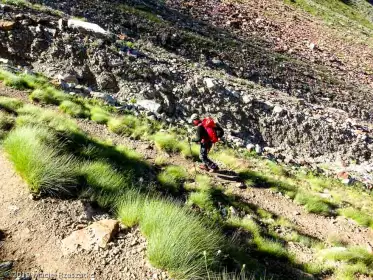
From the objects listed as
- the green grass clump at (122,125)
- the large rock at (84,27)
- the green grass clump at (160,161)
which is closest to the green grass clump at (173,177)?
the green grass clump at (160,161)

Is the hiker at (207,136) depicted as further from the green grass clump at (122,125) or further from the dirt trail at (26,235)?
the dirt trail at (26,235)

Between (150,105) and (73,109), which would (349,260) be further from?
(150,105)

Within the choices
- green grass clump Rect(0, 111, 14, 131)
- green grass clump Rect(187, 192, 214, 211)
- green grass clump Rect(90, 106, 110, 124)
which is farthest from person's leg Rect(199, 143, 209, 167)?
green grass clump Rect(0, 111, 14, 131)

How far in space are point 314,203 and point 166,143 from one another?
4.89 metres

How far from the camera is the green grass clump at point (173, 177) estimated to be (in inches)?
388

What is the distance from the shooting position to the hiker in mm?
11094

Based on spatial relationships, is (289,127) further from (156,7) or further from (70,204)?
(156,7)

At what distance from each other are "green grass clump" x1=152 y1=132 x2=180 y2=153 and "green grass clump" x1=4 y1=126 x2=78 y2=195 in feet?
17.5

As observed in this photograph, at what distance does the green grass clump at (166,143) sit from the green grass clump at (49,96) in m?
3.52

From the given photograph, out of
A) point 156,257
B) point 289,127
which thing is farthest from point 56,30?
point 156,257

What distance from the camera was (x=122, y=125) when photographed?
40.8ft

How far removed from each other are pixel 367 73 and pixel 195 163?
2366cm

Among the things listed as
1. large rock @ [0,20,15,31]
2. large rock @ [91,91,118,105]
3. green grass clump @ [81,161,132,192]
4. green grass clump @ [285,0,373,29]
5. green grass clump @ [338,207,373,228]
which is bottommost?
large rock @ [91,91,118,105]

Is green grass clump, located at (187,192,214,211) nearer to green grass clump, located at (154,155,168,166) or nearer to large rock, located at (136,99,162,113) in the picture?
green grass clump, located at (154,155,168,166)
